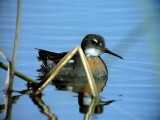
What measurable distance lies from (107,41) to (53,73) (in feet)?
11.6

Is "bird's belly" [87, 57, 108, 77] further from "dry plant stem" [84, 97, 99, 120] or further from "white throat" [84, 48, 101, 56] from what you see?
"dry plant stem" [84, 97, 99, 120]

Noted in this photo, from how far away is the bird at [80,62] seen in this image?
8.48 m

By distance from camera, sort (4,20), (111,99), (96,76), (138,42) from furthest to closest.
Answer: (4,20)
(138,42)
(96,76)
(111,99)

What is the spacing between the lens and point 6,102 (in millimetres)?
6398

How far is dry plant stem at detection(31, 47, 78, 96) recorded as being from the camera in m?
6.07

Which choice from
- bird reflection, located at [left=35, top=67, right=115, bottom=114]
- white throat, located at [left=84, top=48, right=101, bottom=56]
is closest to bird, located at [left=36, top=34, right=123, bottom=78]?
white throat, located at [left=84, top=48, right=101, bottom=56]

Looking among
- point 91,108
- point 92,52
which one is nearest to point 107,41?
point 92,52

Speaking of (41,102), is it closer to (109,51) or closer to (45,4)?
(109,51)

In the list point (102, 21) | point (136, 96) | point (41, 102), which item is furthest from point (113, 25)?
point (41, 102)

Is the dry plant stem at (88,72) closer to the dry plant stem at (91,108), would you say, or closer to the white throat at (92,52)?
the dry plant stem at (91,108)

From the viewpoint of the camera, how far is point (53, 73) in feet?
20.0

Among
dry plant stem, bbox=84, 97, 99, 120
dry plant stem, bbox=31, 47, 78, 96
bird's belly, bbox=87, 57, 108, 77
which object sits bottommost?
dry plant stem, bbox=84, 97, 99, 120

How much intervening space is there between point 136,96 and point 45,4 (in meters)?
5.22

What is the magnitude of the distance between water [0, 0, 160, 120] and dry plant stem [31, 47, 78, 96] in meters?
0.16
